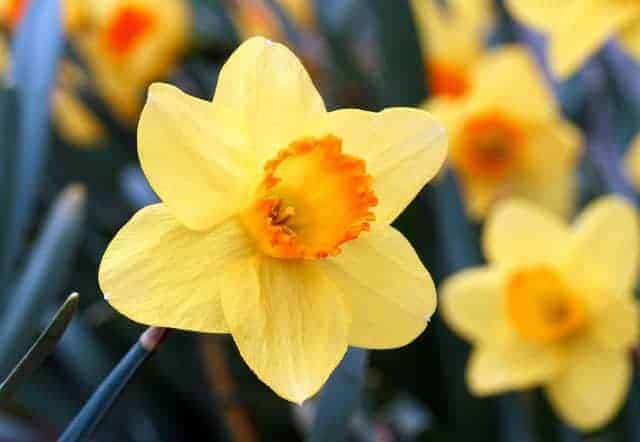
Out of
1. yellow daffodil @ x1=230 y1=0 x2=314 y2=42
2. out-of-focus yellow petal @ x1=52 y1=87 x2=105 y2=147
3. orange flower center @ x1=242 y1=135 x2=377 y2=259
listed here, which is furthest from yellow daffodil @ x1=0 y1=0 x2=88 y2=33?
orange flower center @ x1=242 y1=135 x2=377 y2=259

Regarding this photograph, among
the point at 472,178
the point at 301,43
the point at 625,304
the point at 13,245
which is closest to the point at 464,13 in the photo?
the point at 301,43

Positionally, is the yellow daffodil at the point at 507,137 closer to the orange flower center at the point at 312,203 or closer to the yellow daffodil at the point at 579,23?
the yellow daffodil at the point at 579,23

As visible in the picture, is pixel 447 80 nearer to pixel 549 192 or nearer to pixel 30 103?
pixel 549 192

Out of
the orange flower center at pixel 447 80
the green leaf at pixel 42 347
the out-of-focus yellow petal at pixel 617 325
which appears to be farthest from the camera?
the orange flower center at pixel 447 80

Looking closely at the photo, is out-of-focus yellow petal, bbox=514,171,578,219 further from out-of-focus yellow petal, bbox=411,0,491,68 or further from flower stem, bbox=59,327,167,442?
flower stem, bbox=59,327,167,442

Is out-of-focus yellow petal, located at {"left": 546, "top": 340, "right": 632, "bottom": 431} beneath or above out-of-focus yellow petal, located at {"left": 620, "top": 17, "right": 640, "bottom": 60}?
beneath

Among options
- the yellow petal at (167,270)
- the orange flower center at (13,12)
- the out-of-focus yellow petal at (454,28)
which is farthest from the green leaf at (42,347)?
the out-of-focus yellow petal at (454,28)
